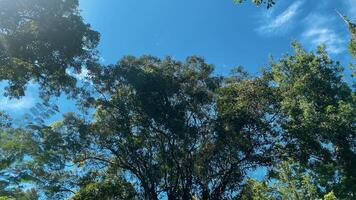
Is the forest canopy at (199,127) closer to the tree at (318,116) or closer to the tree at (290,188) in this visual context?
the tree at (318,116)

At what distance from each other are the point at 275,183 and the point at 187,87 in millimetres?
15829

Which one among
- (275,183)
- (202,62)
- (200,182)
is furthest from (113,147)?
(275,183)

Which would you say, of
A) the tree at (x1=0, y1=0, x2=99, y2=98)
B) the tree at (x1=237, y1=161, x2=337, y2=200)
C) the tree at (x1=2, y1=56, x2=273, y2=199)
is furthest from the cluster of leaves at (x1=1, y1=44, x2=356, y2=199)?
the tree at (x1=237, y1=161, x2=337, y2=200)

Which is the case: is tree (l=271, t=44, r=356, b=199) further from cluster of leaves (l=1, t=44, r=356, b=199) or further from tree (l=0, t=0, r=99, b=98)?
tree (l=0, t=0, r=99, b=98)

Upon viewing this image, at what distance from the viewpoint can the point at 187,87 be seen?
31.7 meters

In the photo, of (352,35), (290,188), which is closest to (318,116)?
(352,35)

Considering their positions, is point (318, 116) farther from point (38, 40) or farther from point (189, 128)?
point (38, 40)

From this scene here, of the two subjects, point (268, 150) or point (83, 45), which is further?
point (268, 150)

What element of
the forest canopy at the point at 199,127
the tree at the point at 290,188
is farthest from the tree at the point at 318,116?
the tree at the point at 290,188

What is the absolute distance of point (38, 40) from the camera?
21.7 metres

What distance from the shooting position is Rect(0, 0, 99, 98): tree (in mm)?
21094

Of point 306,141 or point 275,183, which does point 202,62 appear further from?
point 275,183

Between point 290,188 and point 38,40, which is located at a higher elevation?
A: point 38,40

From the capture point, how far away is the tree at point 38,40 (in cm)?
2109
